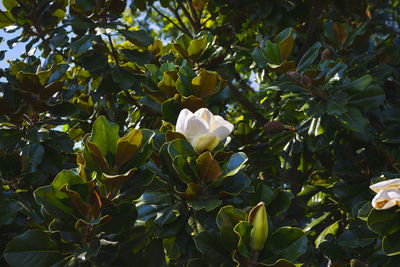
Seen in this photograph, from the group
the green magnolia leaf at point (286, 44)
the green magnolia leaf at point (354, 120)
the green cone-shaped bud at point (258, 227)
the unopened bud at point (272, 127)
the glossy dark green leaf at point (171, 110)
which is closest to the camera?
the green cone-shaped bud at point (258, 227)

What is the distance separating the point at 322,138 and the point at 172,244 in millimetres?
1261

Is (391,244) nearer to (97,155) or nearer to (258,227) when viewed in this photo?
(258,227)

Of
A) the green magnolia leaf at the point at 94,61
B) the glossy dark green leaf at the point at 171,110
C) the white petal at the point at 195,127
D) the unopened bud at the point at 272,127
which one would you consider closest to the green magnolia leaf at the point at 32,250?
the white petal at the point at 195,127

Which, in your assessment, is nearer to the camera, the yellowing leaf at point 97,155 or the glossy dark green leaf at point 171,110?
the yellowing leaf at point 97,155

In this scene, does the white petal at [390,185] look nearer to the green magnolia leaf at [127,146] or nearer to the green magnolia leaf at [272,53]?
the green magnolia leaf at [127,146]

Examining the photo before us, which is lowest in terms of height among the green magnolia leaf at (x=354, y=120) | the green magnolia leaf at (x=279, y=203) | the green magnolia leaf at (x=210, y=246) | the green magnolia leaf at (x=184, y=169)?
the green magnolia leaf at (x=354, y=120)

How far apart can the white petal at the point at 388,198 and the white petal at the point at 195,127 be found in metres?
0.51

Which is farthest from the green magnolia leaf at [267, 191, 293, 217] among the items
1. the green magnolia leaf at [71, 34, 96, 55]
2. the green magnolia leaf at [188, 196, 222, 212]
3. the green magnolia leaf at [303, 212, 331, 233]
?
the green magnolia leaf at [71, 34, 96, 55]

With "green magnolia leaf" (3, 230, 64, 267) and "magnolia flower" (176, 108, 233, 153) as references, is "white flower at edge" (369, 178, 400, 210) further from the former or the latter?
"green magnolia leaf" (3, 230, 64, 267)

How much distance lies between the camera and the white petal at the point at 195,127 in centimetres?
119

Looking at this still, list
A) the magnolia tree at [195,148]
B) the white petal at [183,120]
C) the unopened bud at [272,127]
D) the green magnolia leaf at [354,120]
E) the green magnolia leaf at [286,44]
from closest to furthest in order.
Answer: the magnolia tree at [195,148] < the white petal at [183,120] < the green magnolia leaf at [286,44] < the green magnolia leaf at [354,120] < the unopened bud at [272,127]

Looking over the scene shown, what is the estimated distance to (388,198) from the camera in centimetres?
118

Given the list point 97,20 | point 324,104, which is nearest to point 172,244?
point 324,104

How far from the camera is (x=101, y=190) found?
1.14 m
